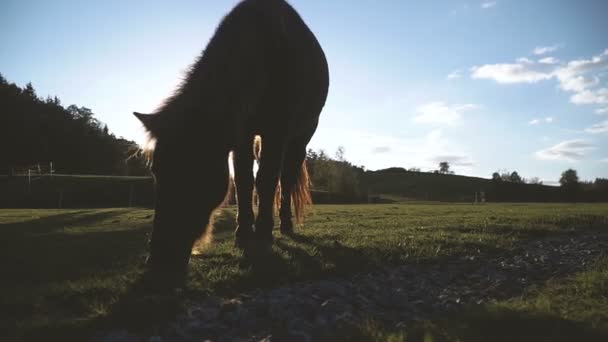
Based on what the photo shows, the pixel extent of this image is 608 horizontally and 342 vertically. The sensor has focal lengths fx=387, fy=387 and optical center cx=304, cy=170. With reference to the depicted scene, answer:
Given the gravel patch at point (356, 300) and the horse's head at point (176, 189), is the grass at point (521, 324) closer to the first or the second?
the gravel patch at point (356, 300)

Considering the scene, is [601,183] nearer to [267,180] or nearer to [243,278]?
[267,180]

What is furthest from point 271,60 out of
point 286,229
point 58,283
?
point 286,229

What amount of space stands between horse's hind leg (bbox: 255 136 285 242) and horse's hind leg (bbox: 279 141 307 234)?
1891mm

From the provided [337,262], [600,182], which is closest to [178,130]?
[337,262]

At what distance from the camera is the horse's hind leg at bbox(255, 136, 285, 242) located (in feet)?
18.6

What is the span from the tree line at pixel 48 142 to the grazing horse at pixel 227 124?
114ft

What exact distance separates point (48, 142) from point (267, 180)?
58.6 meters

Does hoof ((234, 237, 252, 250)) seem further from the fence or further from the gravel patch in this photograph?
the fence

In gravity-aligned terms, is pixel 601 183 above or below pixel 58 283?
above

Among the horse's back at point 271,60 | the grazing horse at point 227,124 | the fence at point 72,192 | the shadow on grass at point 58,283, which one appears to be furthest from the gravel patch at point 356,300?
the fence at point 72,192

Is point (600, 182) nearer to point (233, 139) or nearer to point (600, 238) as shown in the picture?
point (600, 238)

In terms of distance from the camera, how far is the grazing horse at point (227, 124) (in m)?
3.39

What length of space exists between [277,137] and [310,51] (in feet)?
7.28

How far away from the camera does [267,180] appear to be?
582 cm
